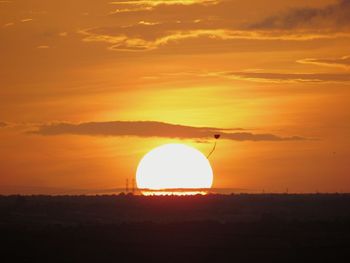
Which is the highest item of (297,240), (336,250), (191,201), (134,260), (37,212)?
(191,201)

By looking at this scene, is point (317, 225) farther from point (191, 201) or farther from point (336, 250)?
point (191, 201)

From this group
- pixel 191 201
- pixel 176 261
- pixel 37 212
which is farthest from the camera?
pixel 191 201

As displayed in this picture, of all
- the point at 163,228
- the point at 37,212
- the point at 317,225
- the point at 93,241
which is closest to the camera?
the point at 93,241

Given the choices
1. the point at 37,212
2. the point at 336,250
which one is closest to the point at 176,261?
the point at 336,250

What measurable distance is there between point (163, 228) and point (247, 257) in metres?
14.4

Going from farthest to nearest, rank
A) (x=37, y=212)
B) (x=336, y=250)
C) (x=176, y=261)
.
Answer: (x=37, y=212) → (x=336, y=250) → (x=176, y=261)

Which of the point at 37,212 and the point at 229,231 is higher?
the point at 37,212

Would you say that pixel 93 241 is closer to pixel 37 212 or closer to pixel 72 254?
pixel 72 254

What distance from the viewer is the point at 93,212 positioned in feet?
281

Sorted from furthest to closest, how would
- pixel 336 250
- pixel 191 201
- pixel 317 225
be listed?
pixel 191 201
pixel 317 225
pixel 336 250

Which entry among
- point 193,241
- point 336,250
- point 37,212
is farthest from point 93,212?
point 336,250

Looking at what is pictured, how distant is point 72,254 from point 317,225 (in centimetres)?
2234

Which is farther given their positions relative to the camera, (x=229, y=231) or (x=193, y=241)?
(x=229, y=231)

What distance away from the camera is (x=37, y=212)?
83250mm
